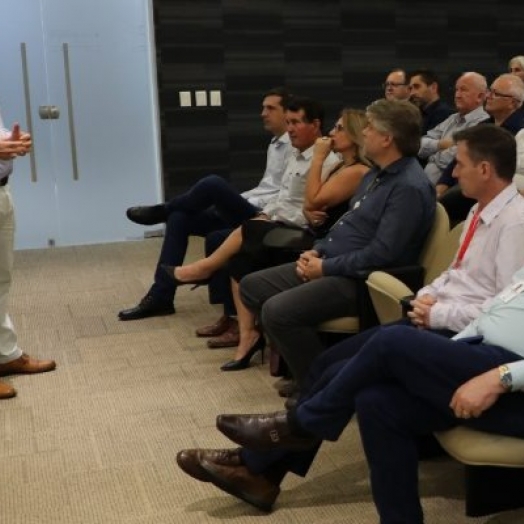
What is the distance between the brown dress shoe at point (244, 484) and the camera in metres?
2.41

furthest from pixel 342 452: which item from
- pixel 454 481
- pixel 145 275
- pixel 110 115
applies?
pixel 110 115

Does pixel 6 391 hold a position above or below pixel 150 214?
below

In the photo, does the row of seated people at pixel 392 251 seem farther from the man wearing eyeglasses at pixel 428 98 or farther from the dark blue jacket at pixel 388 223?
the man wearing eyeglasses at pixel 428 98

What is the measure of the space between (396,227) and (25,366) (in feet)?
6.26

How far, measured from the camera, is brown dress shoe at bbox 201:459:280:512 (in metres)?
2.41

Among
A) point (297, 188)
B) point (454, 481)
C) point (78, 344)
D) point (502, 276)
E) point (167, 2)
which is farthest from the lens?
point (167, 2)

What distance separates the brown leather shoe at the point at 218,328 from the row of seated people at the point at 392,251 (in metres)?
0.89

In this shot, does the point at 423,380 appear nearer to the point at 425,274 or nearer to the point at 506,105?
the point at 425,274

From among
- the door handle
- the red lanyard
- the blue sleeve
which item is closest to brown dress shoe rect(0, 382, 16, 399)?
the blue sleeve

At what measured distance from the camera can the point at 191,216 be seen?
451 cm

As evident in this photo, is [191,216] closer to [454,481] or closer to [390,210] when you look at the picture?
[390,210]

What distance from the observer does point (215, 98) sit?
6.62 metres

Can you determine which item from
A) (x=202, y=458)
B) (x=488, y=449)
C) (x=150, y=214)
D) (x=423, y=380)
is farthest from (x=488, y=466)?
(x=150, y=214)

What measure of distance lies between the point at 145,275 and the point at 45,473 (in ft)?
9.39
